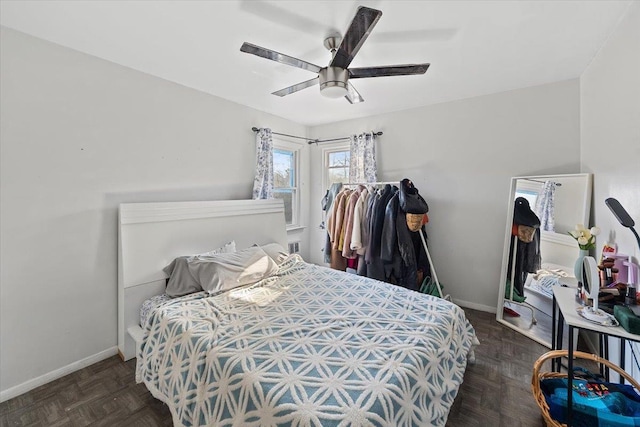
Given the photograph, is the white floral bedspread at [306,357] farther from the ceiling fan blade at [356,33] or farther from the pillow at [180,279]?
the ceiling fan blade at [356,33]

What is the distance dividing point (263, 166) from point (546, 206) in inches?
123

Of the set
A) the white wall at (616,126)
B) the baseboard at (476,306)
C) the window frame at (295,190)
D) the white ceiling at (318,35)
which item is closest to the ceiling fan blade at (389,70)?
the white ceiling at (318,35)

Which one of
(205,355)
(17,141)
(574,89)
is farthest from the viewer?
(574,89)

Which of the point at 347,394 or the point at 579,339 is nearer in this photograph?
the point at 347,394

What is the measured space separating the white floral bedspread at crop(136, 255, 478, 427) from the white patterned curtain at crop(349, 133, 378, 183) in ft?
6.26

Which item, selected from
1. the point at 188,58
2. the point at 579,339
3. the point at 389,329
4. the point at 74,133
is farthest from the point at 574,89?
the point at 74,133

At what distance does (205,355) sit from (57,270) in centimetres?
154

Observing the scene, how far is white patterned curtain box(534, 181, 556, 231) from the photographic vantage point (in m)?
2.56

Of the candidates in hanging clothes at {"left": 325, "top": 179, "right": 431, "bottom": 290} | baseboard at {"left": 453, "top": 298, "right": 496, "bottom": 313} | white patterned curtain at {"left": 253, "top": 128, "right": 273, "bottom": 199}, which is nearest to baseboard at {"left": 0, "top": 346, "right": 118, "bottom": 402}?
white patterned curtain at {"left": 253, "top": 128, "right": 273, "bottom": 199}

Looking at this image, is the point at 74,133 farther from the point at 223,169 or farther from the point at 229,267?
the point at 229,267

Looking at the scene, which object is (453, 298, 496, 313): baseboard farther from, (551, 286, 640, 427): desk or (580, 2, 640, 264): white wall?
(580, 2, 640, 264): white wall

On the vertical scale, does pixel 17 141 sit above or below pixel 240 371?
above

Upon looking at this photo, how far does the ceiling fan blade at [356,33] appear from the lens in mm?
1271

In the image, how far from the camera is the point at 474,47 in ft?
6.63
